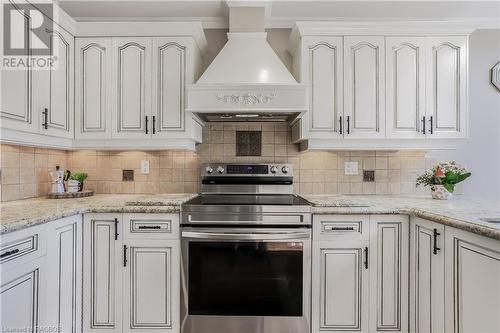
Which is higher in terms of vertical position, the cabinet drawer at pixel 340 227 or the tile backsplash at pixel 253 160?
the tile backsplash at pixel 253 160

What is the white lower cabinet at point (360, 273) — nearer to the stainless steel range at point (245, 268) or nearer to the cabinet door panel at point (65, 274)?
the stainless steel range at point (245, 268)

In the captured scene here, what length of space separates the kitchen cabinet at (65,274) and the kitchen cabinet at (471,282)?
6.91 ft

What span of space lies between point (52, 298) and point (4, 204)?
0.74m

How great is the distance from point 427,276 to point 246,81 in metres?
1.70

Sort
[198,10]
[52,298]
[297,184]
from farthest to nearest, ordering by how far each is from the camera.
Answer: [297,184]
[198,10]
[52,298]

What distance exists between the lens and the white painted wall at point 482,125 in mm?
2660

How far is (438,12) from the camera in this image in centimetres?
243

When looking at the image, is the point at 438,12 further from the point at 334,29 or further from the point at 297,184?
the point at 297,184

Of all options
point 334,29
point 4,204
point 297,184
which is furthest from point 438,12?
point 4,204

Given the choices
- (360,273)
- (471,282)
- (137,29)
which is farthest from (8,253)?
(471,282)

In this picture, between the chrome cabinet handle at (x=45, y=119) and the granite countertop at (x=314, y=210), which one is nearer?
the granite countertop at (x=314, y=210)

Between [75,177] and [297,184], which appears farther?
[297,184]

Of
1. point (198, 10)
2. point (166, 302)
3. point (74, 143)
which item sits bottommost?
point (166, 302)

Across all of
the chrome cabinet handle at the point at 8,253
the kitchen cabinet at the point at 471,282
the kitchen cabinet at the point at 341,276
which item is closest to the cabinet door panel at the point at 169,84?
the chrome cabinet handle at the point at 8,253
